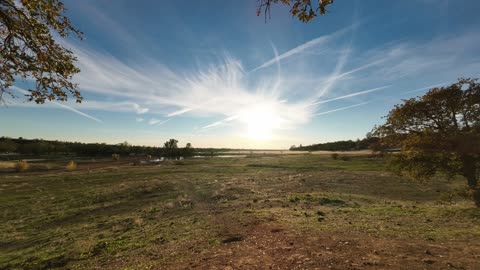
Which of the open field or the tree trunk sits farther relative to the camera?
the tree trunk

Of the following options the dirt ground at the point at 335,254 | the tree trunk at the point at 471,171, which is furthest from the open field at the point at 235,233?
the tree trunk at the point at 471,171

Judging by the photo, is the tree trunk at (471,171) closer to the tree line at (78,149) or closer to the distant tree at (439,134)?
the distant tree at (439,134)

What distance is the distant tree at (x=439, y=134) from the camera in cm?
1606

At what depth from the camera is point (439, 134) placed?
16906 millimetres

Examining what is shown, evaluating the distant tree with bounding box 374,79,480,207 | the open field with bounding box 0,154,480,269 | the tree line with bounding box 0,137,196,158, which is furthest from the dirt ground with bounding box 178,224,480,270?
the tree line with bounding box 0,137,196,158

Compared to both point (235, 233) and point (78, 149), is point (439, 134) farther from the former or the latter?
point (78, 149)

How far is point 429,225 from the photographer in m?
13.8

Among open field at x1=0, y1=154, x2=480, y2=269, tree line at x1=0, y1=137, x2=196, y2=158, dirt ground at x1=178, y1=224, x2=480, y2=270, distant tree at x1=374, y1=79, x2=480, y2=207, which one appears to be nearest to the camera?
dirt ground at x1=178, y1=224, x2=480, y2=270

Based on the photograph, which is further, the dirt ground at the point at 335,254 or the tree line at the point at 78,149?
the tree line at the point at 78,149

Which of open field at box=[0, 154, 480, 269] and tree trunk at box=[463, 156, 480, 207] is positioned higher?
tree trunk at box=[463, 156, 480, 207]

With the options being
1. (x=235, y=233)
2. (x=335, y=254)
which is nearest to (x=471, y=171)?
(x=335, y=254)

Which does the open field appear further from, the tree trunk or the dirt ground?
the tree trunk

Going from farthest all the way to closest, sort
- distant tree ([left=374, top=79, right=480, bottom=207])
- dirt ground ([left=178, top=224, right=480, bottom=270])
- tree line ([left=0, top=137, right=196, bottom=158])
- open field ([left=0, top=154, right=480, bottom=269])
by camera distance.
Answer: tree line ([left=0, top=137, right=196, bottom=158])
distant tree ([left=374, top=79, right=480, bottom=207])
open field ([left=0, top=154, right=480, bottom=269])
dirt ground ([left=178, top=224, right=480, bottom=270])

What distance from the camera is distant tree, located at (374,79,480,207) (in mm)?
16062
